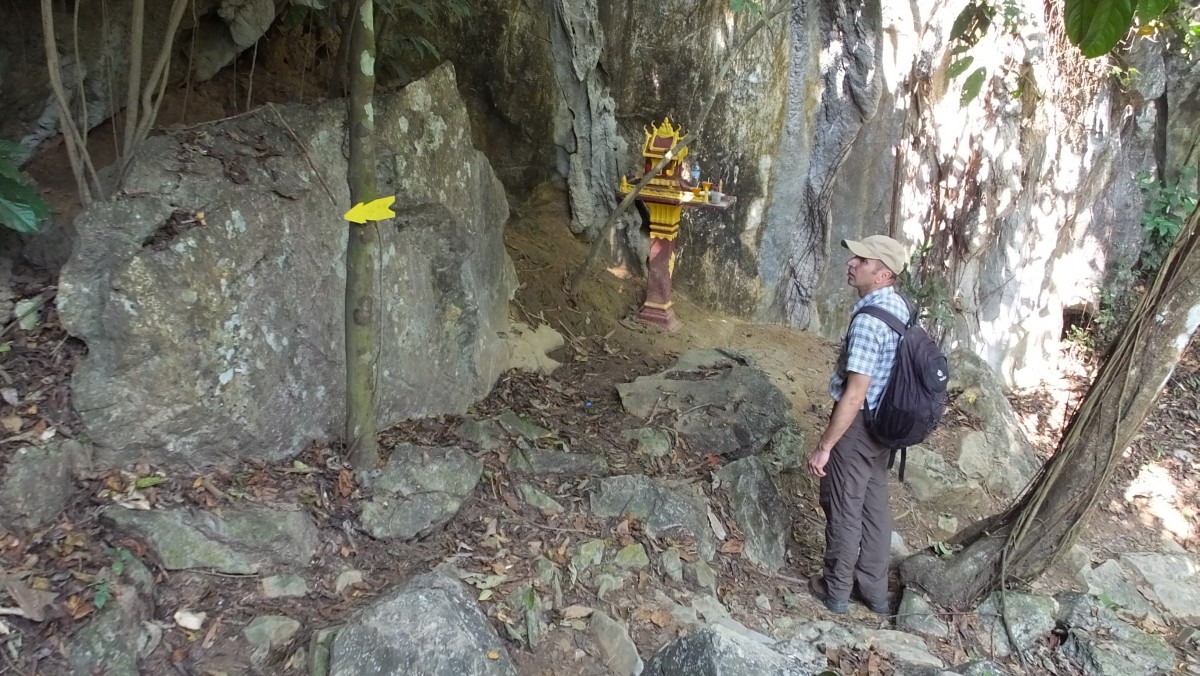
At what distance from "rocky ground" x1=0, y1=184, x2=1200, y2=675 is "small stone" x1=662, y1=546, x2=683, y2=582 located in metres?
0.01

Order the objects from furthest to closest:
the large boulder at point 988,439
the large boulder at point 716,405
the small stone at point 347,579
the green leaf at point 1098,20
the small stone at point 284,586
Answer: the large boulder at point 988,439 < the large boulder at point 716,405 < the small stone at point 347,579 < the small stone at point 284,586 < the green leaf at point 1098,20

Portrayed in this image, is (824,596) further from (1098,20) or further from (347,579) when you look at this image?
(1098,20)

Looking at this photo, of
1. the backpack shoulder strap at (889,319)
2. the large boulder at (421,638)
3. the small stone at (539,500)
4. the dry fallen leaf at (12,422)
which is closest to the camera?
the large boulder at (421,638)

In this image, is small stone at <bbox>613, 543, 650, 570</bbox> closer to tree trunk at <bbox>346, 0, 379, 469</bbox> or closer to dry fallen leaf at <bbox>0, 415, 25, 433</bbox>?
tree trunk at <bbox>346, 0, 379, 469</bbox>

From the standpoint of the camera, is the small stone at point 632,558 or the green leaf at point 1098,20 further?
the small stone at point 632,558

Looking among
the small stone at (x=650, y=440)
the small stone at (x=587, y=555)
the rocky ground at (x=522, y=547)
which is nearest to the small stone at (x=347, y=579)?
the rocky ground at (x=522, y=547)

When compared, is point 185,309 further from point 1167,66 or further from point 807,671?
point 1167,66

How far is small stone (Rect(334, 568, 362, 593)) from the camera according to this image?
2973mm

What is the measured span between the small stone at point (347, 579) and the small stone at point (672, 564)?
4.61 feet

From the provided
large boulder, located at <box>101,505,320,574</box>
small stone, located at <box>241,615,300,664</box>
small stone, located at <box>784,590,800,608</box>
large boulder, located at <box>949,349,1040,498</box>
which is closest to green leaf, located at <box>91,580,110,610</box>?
large boulder, located at <box>101,505,320,574</box>

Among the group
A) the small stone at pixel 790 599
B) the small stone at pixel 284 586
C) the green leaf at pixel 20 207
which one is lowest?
the small stone at pixel 790 599

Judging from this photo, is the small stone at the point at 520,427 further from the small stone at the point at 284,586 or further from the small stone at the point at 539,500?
the small stone at the point at 284,586

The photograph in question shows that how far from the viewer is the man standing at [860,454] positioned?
344 centimetres

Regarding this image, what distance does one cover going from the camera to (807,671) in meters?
2.71
